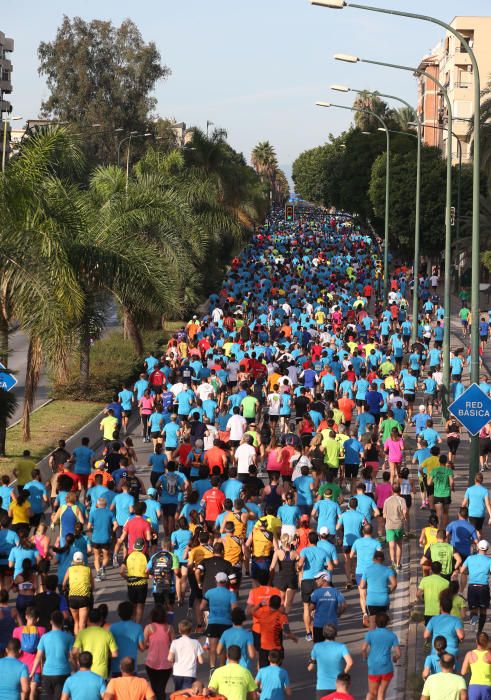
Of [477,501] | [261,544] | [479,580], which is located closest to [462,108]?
[477,501]

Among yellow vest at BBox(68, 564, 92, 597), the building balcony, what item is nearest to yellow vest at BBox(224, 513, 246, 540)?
yellow vest at BBox(68, 564, 92, 597)

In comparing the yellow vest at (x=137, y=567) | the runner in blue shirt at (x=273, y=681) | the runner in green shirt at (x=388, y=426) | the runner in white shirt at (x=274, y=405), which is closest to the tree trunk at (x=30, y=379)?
the runner in white shirt at (x=274, y=405)

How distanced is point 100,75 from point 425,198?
22710 mm

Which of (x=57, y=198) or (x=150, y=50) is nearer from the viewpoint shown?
(x=57, y=198)

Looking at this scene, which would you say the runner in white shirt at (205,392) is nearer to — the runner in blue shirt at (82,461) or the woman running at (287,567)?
the runner in blue shirt at (82,461)

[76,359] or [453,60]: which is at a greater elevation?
[453,60]

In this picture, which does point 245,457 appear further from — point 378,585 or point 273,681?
point 273,681

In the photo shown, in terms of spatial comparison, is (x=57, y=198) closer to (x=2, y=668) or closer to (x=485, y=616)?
(x=485, y=616)

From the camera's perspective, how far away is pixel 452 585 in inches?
485

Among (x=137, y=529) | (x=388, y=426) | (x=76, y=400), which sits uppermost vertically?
(x=388, y=426)

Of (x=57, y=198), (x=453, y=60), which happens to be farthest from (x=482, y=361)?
(x=453, y=60)

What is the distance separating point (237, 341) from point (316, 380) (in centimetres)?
534

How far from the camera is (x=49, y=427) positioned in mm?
28609

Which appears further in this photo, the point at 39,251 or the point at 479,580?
the point at 39,251
